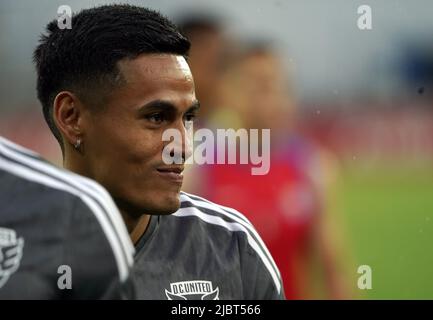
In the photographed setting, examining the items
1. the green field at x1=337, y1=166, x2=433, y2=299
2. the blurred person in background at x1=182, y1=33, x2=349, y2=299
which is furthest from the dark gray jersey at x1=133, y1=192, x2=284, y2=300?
the green field at x1=337, y1=166, x2=433, y2=299

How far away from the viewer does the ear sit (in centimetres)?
216

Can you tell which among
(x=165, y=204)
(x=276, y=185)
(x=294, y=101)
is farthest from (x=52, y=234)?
(x=294, y=101)

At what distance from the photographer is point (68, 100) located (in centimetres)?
217

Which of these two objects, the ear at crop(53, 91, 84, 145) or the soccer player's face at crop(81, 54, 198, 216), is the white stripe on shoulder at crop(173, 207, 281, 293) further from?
the ear at crop(53, 91, 84, 145)

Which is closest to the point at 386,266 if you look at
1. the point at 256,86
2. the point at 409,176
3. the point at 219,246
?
the point at 256,86

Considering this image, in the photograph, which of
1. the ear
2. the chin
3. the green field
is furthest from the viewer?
the green field

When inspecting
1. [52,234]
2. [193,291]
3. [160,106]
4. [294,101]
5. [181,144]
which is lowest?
[193,291]

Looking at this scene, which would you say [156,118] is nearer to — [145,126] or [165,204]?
[145,126]

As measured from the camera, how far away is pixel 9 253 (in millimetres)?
1087

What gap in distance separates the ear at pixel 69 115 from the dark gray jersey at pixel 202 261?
32 centimetres

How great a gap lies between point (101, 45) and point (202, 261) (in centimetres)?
61

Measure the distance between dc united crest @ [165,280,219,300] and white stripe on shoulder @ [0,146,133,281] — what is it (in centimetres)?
93

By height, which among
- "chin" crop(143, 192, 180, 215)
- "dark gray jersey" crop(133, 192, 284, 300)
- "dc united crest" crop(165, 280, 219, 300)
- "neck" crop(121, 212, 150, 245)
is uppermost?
"chin" crop(143, 192, 180, 215)

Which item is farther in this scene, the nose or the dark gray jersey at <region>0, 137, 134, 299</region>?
the nose
